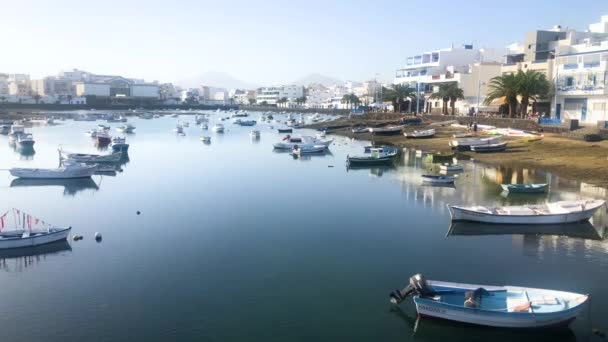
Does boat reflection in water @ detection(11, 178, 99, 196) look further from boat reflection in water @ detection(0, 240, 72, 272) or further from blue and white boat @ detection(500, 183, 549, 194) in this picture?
blue and white boat @ detection(500, 183, 549, 194)

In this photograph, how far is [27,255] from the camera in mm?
22875

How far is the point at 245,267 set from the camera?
21547 mm

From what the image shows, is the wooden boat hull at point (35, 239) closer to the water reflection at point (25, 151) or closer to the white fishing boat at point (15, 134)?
the water reflection at point (25, 151)

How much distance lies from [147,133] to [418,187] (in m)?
68.2

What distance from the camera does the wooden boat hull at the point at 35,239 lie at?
23031 mm

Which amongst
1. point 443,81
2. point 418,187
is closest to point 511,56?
point 443,81

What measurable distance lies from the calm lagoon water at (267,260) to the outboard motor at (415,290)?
17.9 inches

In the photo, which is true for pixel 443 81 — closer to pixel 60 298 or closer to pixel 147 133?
pixel 147 133

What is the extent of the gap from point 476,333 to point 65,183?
3634cm

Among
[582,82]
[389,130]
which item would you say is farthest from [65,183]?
[582,82]

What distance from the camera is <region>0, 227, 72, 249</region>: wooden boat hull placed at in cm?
2303

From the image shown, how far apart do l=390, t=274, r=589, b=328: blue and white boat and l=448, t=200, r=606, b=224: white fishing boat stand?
459 inches

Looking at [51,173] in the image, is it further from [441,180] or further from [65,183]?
[441,180]

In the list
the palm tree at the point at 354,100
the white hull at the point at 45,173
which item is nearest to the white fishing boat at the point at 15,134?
the white hull at the point at 45,173
